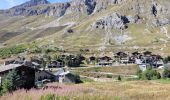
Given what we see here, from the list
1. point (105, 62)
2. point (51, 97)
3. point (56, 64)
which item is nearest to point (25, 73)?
point (51, 97)

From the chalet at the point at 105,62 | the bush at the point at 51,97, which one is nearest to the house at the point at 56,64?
the chalet at the point at 105,62

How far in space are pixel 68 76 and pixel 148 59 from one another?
248ft

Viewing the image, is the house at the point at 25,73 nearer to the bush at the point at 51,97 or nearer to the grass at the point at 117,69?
the bush at the point at 51,97

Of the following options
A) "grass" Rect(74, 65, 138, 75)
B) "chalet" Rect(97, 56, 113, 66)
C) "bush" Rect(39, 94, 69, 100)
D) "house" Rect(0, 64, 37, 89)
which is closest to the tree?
"house" Rect(0, 64, 37, 89)

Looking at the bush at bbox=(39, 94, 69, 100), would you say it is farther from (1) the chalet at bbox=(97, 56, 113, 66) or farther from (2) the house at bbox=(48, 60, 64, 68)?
(1) the chalet at bbox=(97, 56, 113, 66)

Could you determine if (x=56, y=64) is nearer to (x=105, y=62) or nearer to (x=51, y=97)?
(x=105, y=62)

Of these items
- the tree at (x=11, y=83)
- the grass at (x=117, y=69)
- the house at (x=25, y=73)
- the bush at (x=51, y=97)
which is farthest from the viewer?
the grass at (x=117, y=69)

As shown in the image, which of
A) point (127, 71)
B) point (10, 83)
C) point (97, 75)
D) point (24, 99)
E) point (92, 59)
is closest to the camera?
point (24, 99)

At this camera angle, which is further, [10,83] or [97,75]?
[97,75]

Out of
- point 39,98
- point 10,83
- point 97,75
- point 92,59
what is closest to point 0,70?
point 10,83

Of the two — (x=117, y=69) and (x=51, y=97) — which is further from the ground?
(x=117, y=69)

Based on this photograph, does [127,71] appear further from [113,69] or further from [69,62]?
[69,62]

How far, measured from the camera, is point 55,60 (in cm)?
18488

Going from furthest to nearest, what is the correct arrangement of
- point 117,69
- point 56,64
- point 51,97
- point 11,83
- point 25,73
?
point 56,64
point 117,69
point 25,73
point 11,83
point 51,97
